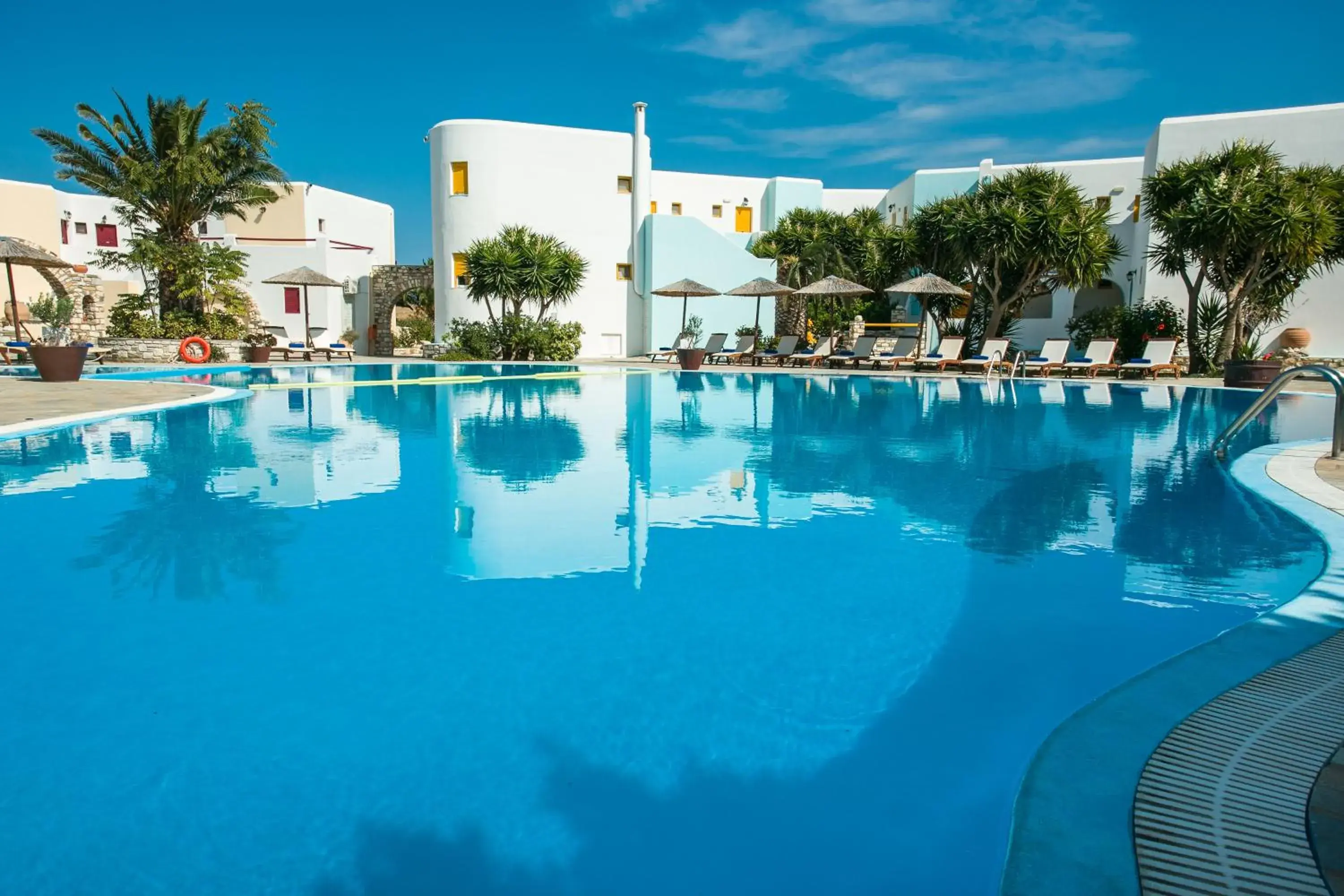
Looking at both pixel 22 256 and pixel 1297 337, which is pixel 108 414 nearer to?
pixel 22 256

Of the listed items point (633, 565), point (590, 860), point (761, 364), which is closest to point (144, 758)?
point (590, 860)

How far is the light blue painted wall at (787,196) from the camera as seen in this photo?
117 ft

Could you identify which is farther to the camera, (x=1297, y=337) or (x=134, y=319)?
(x=134, y=319)

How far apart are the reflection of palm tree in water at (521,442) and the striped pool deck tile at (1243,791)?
5.24 m

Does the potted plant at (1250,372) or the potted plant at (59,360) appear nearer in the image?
the potted plant at (59,360)

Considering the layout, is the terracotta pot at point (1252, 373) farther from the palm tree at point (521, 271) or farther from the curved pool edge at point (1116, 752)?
the palm tree at point (521, 271)

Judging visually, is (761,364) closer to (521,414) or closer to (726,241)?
(726,241)

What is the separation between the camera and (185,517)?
5855 millimetres

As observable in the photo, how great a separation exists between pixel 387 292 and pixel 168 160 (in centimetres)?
1060

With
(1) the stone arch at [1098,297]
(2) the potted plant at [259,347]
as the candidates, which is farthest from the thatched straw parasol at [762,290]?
(2) the potted plant at [259,347]

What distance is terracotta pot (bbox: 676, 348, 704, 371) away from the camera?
Result: 2234cm

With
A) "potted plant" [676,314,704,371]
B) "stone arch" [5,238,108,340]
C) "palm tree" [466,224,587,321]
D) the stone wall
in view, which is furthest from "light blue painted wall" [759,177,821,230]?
"stone arch" [5,238,108,340]

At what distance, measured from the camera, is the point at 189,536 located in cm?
536

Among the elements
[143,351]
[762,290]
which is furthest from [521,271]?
[143,351]
